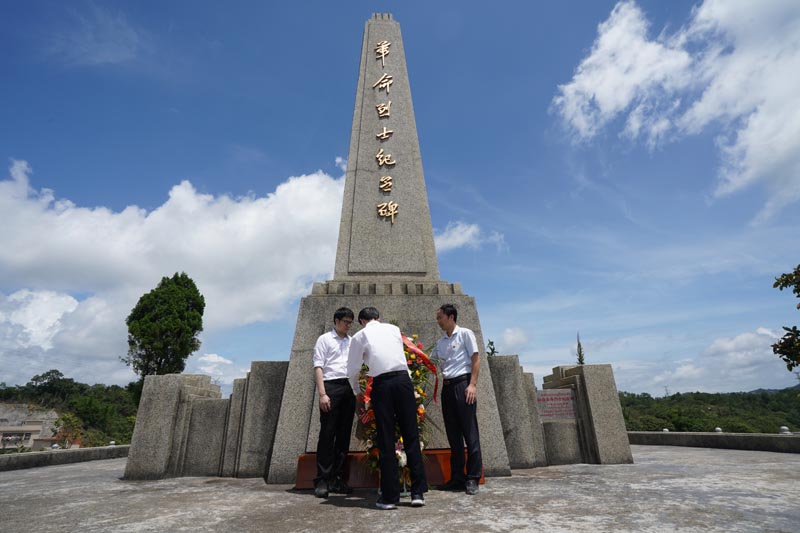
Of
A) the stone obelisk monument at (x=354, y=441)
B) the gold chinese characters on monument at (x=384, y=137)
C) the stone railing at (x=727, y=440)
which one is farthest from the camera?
the gold chinese characters on monument at (x=384, y=137)

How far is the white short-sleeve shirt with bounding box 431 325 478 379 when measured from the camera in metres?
4.20

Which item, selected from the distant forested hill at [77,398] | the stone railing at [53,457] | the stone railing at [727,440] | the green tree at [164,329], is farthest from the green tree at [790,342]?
the distant forested hill at [77,398]

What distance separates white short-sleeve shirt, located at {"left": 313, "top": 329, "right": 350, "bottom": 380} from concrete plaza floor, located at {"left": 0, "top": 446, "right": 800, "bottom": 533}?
110 centimetres

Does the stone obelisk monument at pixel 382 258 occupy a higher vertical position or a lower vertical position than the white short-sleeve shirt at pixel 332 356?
higher

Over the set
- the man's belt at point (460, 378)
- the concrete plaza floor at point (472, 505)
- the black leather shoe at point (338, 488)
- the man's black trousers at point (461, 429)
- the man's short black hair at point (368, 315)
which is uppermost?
the man's short black hair at point (368, 315)

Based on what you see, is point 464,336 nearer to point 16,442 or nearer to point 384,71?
point 384,71

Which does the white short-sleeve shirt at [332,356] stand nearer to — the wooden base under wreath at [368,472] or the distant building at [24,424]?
the wooden base under wreath at [368,472]

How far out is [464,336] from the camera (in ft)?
13.9

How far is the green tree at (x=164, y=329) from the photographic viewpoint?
2181cm

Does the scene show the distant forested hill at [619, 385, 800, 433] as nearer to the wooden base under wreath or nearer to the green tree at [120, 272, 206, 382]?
the wooden base under wreath

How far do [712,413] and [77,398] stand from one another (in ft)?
201

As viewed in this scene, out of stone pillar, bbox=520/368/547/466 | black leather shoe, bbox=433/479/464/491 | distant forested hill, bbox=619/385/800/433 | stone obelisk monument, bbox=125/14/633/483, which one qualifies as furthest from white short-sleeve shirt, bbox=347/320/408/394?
distant forested hill, bbox=619/385/800/433

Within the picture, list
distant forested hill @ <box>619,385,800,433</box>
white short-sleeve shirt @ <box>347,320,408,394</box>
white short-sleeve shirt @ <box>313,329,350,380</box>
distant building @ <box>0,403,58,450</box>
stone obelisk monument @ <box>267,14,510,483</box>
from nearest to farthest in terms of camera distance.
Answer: white short-sleeve shirt @ <box>347,320,408,394</box>
white short-sleeve shirt @ <box>313,329,350,380</box>
stone obelisk monument @ <box>267,14,510,483</box>
distant forested hill @ <box>619,385,800,433</box>
distant building @ <box>0,403,58,450</box>

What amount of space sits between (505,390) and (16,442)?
52.6 m
